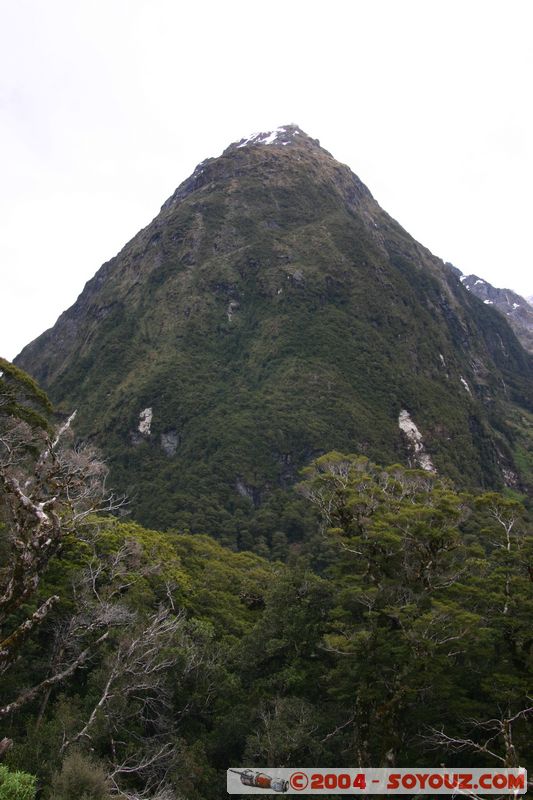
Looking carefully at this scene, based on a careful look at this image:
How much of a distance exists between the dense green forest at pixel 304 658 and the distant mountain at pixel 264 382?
3076 inches

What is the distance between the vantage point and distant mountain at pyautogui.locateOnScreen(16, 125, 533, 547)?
12562 centimetres

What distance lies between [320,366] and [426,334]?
180ft

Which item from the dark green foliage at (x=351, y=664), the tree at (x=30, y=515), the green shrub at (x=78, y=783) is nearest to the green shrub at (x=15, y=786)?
the tree at (x=30, y=515)

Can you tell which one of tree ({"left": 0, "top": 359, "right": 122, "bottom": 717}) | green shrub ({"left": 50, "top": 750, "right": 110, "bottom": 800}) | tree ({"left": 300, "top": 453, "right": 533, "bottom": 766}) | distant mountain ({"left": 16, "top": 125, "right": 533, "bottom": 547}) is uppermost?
distant mountain ({"left": 16, "top": 125, "right": 533, "bottom": 547})

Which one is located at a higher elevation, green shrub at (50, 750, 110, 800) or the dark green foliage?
the dark green foliage

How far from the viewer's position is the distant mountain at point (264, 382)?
125625 millimetres

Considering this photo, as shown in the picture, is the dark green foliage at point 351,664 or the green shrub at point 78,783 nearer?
the green shrub at point 78,783

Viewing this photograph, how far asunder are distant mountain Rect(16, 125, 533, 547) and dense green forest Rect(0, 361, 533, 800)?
78139mm

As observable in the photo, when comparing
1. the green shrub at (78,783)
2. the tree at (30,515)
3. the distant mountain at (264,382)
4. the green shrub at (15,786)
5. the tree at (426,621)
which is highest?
the distant mountain at (264,382)

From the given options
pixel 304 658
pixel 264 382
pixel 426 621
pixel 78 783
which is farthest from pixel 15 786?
pixel 264 382

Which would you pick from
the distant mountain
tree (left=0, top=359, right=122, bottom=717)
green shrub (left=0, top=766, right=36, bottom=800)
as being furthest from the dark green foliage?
the distant mountain

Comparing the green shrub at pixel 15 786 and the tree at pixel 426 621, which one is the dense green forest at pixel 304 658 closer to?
the tree at pixel 426 621

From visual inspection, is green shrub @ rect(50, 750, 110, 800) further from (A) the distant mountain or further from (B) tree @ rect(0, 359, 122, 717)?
(A) the distant mountain

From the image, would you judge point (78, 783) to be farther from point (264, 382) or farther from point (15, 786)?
point (264, 382)
